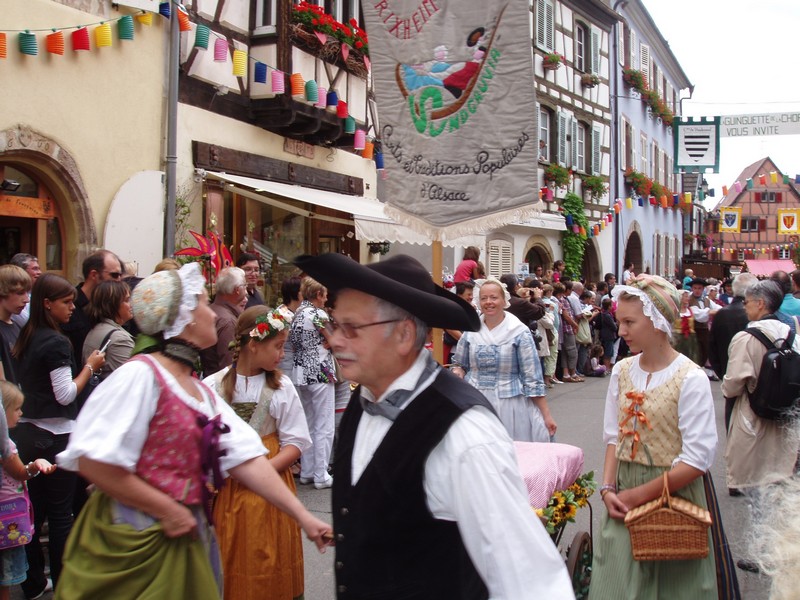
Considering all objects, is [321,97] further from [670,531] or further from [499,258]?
[670,531]

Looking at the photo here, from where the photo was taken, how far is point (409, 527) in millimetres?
1916

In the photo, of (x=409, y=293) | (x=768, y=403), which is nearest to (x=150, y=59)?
(x=768, y=403)

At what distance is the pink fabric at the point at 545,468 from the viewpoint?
12.6 ft

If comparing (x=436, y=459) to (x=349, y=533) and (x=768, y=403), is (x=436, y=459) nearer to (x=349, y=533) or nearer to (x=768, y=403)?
(x=349, y=533)

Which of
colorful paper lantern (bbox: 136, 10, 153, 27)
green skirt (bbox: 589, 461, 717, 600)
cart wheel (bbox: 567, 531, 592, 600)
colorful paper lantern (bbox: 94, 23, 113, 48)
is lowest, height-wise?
cart wheel (bbox: 567, 531, 592, 600)

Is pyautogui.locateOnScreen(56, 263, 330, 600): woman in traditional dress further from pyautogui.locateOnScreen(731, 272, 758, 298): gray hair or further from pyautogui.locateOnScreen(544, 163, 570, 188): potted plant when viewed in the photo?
pyautogui.locateOnScreen(544, 163, 570, 188): potted plant

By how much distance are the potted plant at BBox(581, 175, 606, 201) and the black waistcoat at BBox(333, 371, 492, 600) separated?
23.2m

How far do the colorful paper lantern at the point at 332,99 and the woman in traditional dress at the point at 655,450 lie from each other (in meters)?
9.88

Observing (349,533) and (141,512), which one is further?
(141,512)

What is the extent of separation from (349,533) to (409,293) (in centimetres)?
62

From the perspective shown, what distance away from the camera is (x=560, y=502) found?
153 inches

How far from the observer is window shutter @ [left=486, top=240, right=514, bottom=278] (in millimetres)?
20156

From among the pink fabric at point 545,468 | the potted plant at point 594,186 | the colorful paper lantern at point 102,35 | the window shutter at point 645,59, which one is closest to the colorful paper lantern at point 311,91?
the colorful paper lantern at point 102,35

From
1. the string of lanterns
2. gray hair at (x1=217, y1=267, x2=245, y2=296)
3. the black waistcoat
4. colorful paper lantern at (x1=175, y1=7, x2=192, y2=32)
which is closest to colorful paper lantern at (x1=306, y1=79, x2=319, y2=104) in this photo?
the string of lanterns
